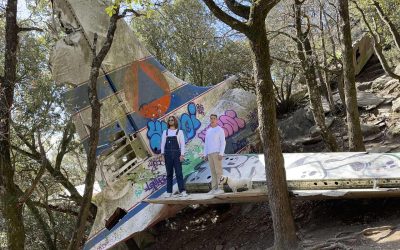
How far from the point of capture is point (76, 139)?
58.6 ft

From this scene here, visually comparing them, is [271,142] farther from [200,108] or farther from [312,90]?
[200,108]

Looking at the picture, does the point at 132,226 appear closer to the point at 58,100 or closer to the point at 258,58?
the point at 58,100

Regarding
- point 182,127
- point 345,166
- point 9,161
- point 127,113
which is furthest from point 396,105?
point 9,161

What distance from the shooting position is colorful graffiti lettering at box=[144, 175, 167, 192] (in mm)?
14077

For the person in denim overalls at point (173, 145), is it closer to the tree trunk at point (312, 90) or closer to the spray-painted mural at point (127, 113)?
the spray-painted mural at point (127, 113)

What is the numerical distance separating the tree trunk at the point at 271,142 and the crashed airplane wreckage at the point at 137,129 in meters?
2.21

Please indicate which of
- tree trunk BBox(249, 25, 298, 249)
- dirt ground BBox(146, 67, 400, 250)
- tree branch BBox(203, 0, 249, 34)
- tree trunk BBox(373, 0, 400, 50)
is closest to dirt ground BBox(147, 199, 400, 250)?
dirt ground BBox(146, 67, 400, 250)

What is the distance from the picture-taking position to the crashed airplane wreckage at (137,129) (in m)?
12.6

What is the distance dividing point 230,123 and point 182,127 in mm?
1950

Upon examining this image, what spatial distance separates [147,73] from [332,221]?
26.4ft

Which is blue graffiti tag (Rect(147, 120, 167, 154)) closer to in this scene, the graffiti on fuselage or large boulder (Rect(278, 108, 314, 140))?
the graffiti on fuselage

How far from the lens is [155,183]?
46.4ft

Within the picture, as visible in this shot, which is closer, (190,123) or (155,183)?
(155,183)

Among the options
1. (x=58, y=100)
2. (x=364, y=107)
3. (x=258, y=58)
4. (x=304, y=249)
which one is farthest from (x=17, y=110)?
(x=364, y=107)
